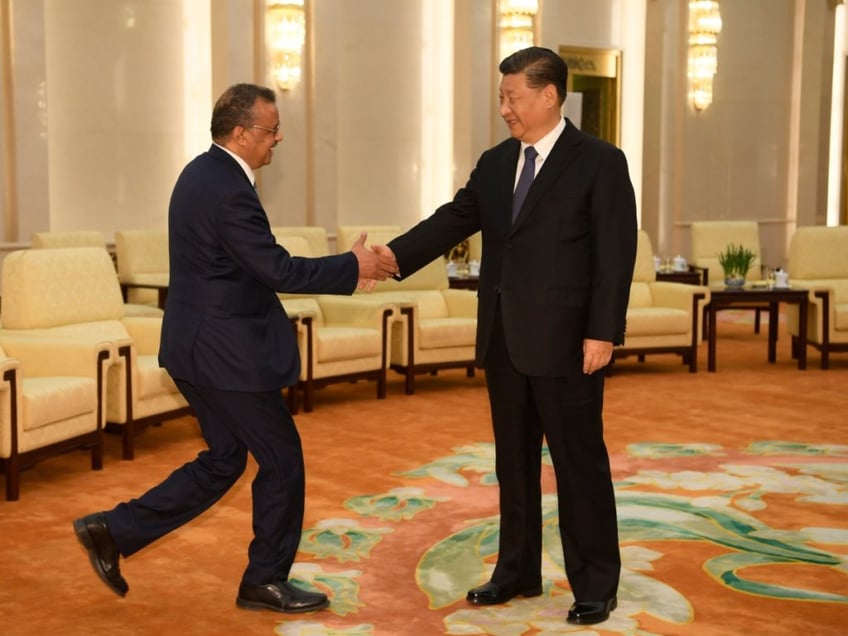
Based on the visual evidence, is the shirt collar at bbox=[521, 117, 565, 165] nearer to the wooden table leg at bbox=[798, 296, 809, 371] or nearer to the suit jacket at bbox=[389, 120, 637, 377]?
the suit jacket at bbox=[389, 120, 637, 377]

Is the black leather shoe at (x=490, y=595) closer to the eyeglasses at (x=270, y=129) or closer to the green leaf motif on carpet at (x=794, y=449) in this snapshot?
the eyeglasses at (x=270, y=129)

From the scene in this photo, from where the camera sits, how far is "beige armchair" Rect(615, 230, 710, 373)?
29.0 ft

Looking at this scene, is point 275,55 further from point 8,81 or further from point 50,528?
point 50,528

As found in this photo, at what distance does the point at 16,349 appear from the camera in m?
6.01

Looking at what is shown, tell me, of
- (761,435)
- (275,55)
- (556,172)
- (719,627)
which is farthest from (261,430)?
(275,55)

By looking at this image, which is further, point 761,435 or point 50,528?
point 761,435

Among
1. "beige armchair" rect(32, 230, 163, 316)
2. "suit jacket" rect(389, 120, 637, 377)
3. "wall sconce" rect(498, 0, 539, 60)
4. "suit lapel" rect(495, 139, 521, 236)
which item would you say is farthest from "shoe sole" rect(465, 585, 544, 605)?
"wall sconce" rect(498, 0, 539, 60)

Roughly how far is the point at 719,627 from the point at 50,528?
2.71 meters

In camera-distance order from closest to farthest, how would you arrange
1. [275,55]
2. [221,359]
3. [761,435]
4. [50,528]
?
[221,359] < [50,528] < [761,435] < [275,55]

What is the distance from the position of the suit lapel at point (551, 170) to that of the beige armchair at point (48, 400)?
278cm

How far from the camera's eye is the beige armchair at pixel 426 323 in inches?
318

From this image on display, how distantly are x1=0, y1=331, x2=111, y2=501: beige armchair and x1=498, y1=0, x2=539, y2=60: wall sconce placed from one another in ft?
24.6

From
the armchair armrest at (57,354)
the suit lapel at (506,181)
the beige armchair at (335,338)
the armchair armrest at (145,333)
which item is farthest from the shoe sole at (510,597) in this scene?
the beige armchair at (335,338)

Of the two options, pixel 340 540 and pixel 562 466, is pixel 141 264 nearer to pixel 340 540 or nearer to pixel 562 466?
pixel 340 540
